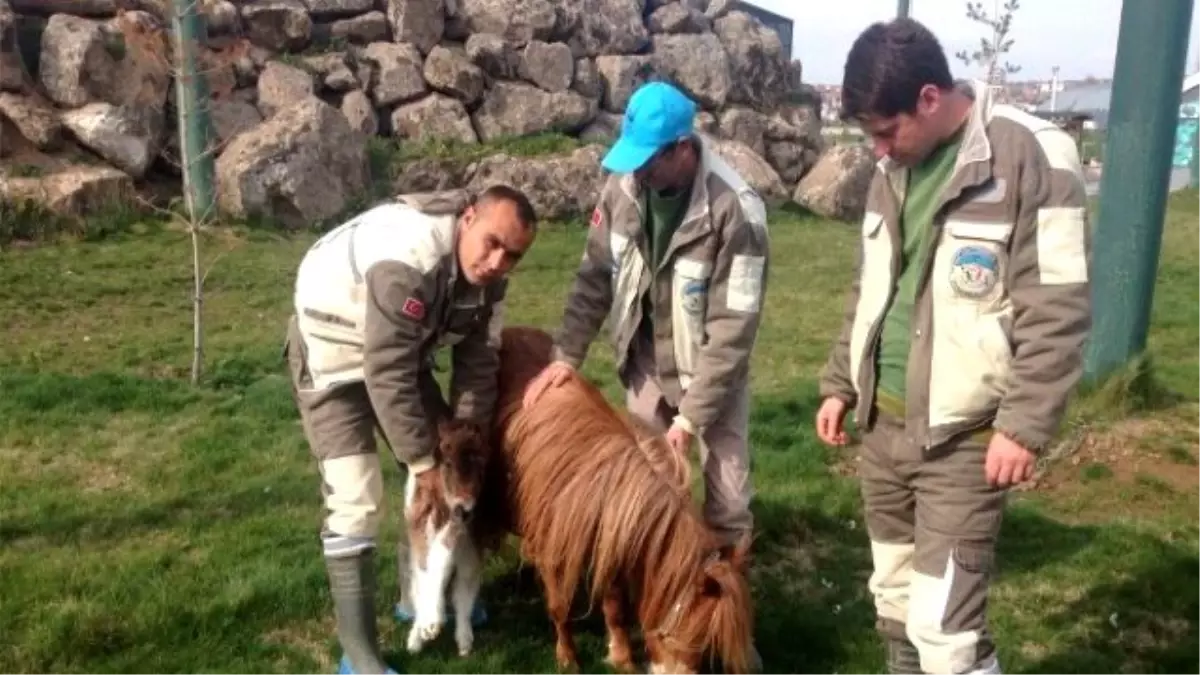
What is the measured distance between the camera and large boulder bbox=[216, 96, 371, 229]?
39.2 ft

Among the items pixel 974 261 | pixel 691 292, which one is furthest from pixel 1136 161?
pixel 974 261

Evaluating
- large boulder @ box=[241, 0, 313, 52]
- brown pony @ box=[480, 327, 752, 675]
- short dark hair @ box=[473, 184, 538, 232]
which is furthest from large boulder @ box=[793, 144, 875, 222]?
short dark hair @ box=[473, 184, 538, 232]

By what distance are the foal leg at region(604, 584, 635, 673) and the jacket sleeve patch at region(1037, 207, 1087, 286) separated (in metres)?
1.82

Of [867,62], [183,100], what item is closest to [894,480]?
[867,62]

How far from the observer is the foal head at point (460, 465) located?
12.5 ft

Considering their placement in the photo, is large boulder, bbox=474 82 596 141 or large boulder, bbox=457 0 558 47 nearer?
large boulder, bbox=474 82 596 141

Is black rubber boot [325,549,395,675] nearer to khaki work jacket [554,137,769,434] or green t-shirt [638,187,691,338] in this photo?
khaki work jacket [554,137,769,434]

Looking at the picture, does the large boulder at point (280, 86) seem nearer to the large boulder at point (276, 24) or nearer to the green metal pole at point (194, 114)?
the large boulder at point (276, 24)

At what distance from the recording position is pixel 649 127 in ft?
12.0

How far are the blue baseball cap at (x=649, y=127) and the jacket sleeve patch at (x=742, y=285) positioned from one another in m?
0.47

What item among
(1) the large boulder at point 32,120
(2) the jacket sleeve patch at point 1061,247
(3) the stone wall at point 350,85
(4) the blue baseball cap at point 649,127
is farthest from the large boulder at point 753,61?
(2) the jacket sleeve patch at point 1061,247

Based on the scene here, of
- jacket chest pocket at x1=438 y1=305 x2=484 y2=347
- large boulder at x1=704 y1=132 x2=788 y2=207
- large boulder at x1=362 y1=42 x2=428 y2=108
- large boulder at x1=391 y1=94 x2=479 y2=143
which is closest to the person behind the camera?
jacket chest pocket at x1=438 y1=305 x2=484 y2=347

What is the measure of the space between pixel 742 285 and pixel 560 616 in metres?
1.26

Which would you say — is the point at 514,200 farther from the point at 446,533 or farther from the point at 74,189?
the point at 74,189
